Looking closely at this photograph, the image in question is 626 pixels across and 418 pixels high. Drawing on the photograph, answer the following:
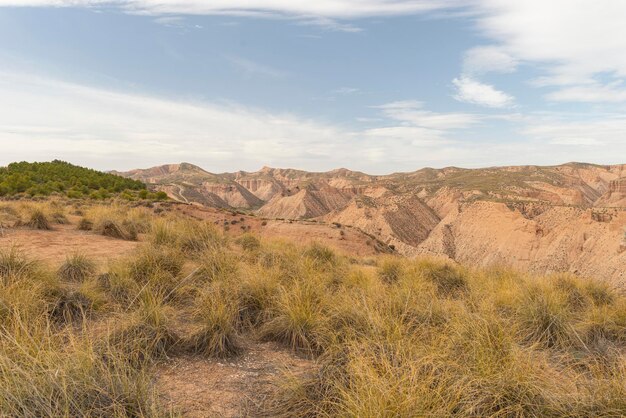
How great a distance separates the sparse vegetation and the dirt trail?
142mm

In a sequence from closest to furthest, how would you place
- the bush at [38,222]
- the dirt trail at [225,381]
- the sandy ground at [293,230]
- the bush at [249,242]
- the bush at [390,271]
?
the dirt trail at [225,381]
the bush at [390,271]
the bush at [38,222]
the bush at [249,242]
the sandy ground at [293,230]

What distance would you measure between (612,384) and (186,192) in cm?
9558

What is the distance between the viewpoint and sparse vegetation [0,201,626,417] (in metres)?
2.71

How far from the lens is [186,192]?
91875 millimetres

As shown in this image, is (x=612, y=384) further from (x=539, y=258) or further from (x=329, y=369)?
(x=539, y=258)

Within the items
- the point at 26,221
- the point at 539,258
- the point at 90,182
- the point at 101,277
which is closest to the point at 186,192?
the point at 90,182

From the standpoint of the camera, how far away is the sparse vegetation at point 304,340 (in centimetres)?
271

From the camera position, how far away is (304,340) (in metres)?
4.61

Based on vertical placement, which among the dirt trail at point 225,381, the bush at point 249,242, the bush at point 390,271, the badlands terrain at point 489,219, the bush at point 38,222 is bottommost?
the badlands terrain at point 489,219

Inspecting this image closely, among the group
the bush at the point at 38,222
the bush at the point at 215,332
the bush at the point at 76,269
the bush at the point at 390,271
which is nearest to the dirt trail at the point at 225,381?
the bush at the point at 215,332

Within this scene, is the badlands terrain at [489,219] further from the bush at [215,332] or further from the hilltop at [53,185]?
the bush at [215,332]

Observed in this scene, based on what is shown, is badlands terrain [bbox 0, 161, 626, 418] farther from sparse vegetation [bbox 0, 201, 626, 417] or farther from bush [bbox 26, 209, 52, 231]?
bush [bbox 26, 209, 52, 231]

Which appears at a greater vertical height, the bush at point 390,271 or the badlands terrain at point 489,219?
the bush at point 390,271

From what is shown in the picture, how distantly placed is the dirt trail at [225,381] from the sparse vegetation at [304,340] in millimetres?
142
